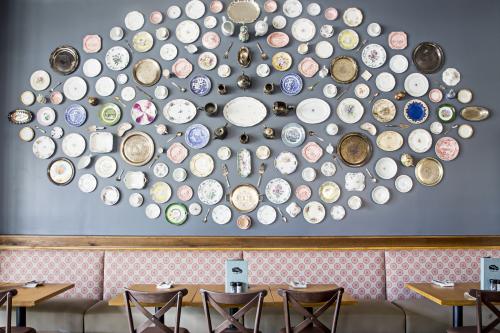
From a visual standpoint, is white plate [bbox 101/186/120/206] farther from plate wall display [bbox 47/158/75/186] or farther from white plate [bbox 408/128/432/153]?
white plate [bbox 408/128/432/153]

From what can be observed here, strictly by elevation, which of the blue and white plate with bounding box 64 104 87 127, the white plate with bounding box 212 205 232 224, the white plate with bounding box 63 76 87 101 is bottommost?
the white plate with bounding box 212 205 232 224

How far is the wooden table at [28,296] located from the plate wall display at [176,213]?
1.17 metres

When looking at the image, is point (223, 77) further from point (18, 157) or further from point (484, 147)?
point (484, 147)

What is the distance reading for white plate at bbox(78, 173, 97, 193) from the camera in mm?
4668

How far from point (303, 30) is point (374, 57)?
80cm

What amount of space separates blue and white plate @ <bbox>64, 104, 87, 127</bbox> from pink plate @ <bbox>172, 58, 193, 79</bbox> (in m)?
1.04

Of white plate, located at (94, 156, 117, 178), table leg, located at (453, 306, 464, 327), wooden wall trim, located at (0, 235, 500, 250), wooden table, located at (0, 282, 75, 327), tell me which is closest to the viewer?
wooden table, located at (0, 282, 75, 327)

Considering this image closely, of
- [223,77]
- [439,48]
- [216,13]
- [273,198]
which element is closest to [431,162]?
[439,48]

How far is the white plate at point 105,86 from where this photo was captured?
474cm

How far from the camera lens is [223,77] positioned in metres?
4.72

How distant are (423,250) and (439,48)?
2135 millimetres

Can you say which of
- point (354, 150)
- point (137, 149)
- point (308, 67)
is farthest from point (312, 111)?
point (137, 149)

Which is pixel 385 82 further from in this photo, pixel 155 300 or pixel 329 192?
pixel 155 300

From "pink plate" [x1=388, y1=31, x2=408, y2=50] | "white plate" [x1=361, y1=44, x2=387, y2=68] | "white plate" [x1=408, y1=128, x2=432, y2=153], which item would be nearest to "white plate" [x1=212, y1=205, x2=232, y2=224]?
"white plate" [x1=408, y1=128, x2=432, y2=153]
